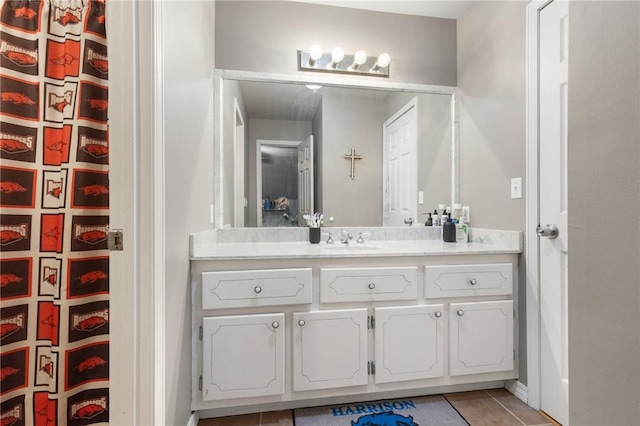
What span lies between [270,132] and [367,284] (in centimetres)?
119

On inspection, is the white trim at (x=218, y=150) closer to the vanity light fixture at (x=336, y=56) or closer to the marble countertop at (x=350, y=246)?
the marble countertop at (x=350, y=246)

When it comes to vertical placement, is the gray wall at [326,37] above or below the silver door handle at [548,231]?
above

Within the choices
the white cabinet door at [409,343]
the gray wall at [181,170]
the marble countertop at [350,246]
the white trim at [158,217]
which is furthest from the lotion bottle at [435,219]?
the white trim at [158,217]

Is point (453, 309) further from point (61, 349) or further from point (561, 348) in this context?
point (61, 349)

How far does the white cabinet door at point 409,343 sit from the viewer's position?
4.93 feet

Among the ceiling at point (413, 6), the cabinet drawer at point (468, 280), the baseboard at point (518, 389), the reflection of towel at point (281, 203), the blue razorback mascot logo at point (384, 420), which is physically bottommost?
the blue razorback mascot logo at point (384, 420)

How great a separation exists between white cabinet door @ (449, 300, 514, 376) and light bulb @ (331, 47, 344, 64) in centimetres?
165

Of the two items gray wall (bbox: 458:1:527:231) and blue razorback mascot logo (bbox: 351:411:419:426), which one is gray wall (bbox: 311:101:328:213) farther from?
blue razorback mascot logo (bbox: 351:411:419:426)

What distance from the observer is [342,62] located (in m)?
2.06

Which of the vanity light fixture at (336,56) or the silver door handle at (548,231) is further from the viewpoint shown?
the vanity light fixture at (336,56)

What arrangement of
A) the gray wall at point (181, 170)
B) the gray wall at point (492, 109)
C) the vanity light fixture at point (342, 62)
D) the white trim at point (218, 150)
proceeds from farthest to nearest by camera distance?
the vanity light fixture at point (342, 62) < the white trim at point (218, 150) < the gray wall at point (492, 109) < the gray wall at point (181, 170)

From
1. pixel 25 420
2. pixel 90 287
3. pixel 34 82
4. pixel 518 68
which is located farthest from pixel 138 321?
pixel 518 68

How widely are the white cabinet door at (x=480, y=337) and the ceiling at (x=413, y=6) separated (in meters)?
1.92

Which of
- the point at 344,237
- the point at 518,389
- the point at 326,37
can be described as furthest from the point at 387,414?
the point at 326,37
